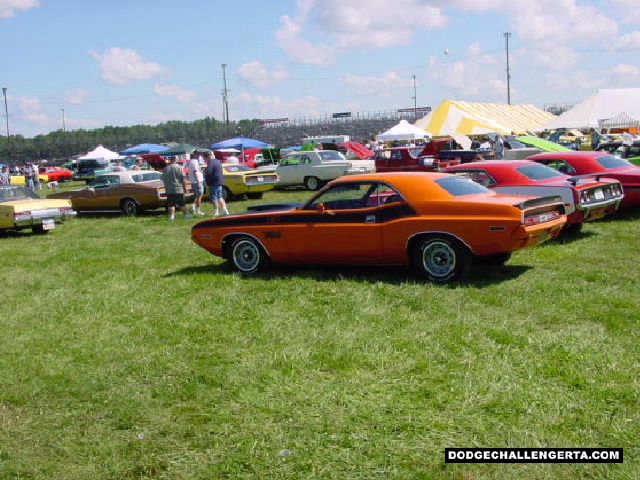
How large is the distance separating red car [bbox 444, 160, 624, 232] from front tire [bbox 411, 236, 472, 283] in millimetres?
2827

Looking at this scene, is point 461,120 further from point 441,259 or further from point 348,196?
point 441,259

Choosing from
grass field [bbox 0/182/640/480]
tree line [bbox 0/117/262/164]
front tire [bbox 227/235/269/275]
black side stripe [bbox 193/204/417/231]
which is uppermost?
tree line [bbox 0/117/262/164]

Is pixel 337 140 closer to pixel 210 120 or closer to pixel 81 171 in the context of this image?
pixel 81 171

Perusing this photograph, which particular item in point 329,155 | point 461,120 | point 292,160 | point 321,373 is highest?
point 461,120

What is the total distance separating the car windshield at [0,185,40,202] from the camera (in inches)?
624

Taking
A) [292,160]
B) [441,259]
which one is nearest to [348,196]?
[441,259]

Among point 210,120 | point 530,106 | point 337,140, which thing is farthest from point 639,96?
point 210,120

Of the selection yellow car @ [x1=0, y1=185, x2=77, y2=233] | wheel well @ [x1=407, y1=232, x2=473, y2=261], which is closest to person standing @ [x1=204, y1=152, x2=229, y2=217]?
yellow car @ [x1=0, y1=185, x2=77, y2=233]

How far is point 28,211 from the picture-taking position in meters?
15.2

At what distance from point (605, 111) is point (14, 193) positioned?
30.5 metres

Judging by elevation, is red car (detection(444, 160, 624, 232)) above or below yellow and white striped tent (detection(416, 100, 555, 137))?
below

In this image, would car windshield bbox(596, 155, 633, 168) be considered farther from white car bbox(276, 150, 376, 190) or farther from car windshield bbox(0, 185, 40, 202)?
car windshield bbox(0, 185, 40, 202)

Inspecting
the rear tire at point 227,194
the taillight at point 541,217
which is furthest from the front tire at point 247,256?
the rear tire at point 227,194

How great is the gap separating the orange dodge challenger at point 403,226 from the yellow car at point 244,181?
11.7 m
